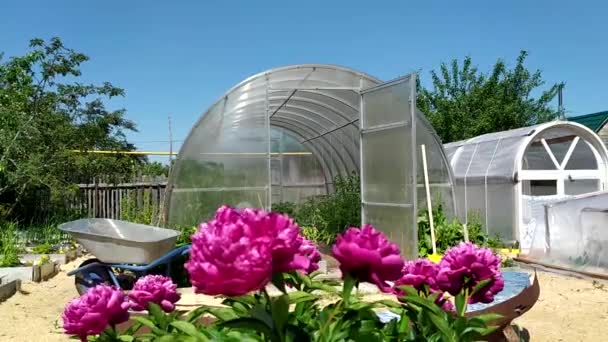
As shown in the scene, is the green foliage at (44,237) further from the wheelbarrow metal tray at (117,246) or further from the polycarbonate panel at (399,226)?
the polycarbonate panel at (399,226)

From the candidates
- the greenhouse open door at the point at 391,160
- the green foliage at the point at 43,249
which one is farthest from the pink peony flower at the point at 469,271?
the green foliage at the point at 43,249

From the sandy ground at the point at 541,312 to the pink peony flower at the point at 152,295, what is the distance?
125 inches

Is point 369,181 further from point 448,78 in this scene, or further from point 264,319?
point 448,78

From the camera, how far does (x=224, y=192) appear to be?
916 cm

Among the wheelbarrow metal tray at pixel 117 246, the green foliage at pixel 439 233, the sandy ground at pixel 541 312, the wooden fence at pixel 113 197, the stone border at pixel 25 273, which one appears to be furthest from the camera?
the wooden fence at pixel 113 197

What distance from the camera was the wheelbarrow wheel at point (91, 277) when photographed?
5.95m

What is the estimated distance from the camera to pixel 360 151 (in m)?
9.28

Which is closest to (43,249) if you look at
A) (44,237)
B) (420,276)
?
(44,237)

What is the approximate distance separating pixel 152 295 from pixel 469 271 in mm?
701

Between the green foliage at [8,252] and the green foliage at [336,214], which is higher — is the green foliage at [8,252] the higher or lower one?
the lower one

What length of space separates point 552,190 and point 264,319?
36.8 ft

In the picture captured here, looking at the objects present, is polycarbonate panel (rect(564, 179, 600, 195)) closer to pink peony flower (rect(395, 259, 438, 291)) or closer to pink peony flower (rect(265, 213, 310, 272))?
pink peony flower (rect(395, 259, 438, 291))

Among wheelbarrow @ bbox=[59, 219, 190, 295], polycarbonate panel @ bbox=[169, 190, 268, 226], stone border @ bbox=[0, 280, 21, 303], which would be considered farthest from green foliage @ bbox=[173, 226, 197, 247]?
stone border @ bbox=[0, 280, 21, 303]

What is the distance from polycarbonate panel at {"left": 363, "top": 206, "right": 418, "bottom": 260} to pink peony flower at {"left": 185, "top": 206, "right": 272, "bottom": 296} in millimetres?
6557
